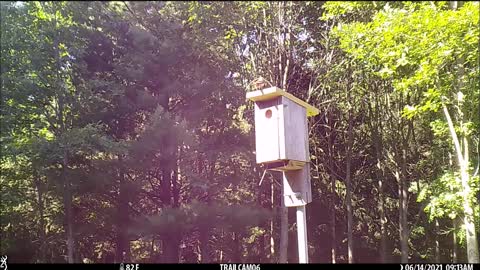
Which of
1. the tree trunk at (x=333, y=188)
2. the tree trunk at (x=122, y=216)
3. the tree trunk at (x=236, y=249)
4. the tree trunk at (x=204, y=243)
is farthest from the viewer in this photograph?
the tree trunk at (x=236, y=249)

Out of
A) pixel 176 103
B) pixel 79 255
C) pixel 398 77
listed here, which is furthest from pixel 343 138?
pixel 79 255

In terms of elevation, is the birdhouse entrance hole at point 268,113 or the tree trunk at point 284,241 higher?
the birdhouse entrance hole at point 268,113

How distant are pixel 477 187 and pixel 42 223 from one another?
28.3 ft

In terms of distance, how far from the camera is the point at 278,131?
12.4 feet

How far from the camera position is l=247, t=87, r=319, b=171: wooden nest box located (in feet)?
12.3

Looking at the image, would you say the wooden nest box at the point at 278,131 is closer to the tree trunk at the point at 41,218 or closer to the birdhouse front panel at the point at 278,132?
the birdhouse front panel at the point at 278,132

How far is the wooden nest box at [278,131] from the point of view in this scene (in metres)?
3.74

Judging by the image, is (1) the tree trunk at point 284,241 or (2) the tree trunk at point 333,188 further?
(2) the tree trunk at point 333,188

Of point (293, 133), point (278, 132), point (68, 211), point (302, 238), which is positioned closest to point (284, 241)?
point (68, 211)

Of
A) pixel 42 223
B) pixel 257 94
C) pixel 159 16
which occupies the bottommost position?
pixel 42 223

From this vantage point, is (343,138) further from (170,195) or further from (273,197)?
(170,195)

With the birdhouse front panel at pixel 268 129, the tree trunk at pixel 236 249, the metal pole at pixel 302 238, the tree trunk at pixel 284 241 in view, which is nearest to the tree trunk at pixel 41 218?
the tree trunk at pixel 236 249

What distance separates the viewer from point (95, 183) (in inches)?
338

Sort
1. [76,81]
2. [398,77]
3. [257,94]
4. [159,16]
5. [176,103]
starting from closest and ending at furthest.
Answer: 1. [257,94]
2. [398,77]
3. [159,16]
4. [76,81]
5. [176,103]
